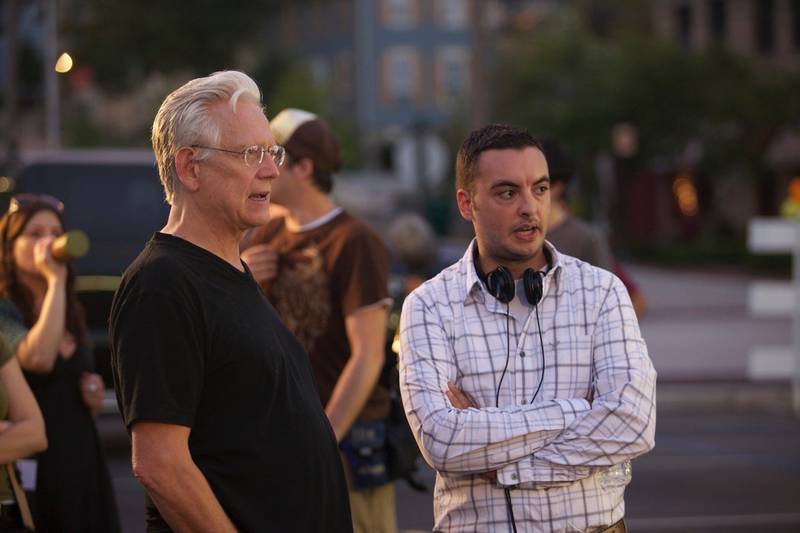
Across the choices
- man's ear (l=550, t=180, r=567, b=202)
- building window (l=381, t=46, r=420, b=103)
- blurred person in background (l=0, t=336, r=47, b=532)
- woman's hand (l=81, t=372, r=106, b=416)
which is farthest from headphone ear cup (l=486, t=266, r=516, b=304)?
building window (l=381, t=46, r=420, b=103)

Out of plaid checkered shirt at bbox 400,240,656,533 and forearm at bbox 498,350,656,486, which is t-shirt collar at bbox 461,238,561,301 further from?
forearm at bbox 498,350,656,486

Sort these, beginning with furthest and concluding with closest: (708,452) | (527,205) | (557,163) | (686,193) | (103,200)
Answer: (686,193) → (708,452) → (103,200) → (557,163) → (527,205)

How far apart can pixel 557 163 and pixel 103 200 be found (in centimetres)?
601

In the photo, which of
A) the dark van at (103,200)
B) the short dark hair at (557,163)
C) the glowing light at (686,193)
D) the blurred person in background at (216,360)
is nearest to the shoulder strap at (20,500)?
the blurred person in background at (216,360)

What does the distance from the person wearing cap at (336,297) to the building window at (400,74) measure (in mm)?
71766

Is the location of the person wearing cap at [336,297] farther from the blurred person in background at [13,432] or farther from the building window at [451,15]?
the building window at [451,15]

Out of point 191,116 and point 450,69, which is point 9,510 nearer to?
point 191,116

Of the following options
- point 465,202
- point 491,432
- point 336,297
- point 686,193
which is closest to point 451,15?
point 686,193

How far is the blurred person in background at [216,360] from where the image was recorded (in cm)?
312

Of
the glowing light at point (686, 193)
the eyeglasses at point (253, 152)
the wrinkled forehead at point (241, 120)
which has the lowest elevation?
the glowing light at point (686, 193)

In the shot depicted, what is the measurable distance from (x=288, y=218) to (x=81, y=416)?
3.18 feet

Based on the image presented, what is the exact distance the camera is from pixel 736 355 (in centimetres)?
1800

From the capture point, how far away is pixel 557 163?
6113 mm

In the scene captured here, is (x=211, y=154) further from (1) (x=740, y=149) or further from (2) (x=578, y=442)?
(1) (x=740, y=149)
